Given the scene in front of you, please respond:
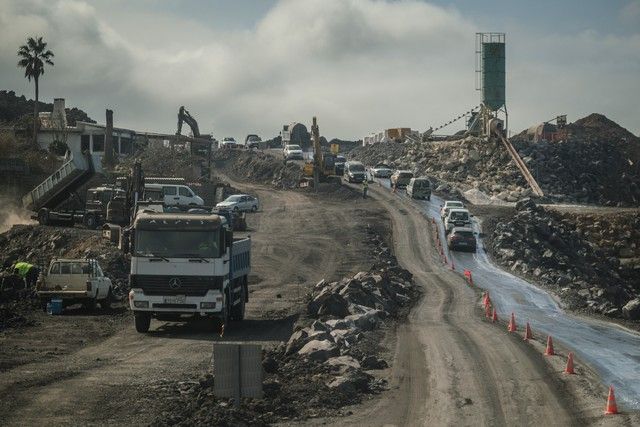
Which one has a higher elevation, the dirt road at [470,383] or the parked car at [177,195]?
the parked car at [177,195]

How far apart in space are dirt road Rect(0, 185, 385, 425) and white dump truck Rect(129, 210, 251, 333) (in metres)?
1.18

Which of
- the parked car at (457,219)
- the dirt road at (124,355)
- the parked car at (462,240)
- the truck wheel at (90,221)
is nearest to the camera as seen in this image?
the dirt road at (124,355)

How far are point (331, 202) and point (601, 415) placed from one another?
6430 cm

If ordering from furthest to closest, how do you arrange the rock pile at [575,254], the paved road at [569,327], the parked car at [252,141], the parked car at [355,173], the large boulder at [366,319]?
the parked car at [252,141] < the parked car at [355,173] < the rock pile at [575,254] < the large boulder at [366,319] < the paved road at [569,327]

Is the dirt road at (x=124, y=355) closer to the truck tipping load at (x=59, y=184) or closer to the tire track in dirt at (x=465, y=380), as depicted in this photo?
the tire track in dirt at (x=465, y=380)

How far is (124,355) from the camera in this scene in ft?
85.1

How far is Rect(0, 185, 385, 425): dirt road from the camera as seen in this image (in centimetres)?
1886

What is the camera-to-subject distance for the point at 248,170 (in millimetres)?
112500

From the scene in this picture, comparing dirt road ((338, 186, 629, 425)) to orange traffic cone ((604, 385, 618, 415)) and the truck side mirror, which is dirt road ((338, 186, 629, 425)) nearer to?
orange traffic cone ((604, 385, 618, 415))

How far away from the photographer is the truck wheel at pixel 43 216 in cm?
5705

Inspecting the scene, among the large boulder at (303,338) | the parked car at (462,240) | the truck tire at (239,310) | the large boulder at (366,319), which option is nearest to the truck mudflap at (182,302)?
the large boulder at (303,338)

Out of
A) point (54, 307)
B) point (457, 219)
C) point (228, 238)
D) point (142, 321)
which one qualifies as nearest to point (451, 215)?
point (457, 219)

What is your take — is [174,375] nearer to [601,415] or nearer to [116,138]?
[601,415]

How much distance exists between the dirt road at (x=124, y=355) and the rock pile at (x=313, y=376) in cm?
96
